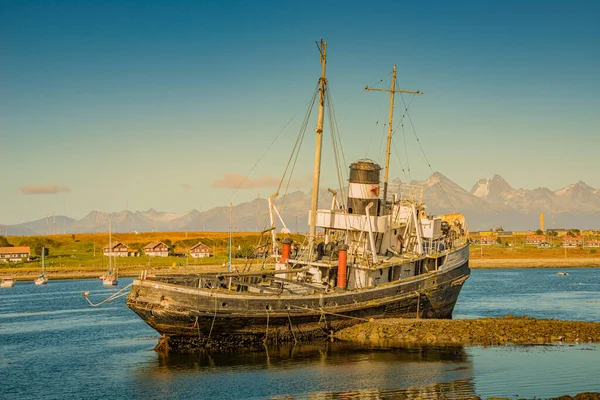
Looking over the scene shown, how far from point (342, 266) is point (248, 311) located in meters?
6.50

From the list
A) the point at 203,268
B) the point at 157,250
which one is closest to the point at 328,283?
the point at 203,268

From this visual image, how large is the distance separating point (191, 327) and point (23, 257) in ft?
393

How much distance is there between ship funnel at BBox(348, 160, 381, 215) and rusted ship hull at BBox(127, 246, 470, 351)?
549 cm

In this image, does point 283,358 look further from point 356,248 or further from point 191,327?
point 356,248

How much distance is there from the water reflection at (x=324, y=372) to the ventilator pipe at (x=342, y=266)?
3481 mm

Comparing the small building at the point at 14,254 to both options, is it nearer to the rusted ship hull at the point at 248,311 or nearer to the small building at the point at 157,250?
the small building at the point at 157,250

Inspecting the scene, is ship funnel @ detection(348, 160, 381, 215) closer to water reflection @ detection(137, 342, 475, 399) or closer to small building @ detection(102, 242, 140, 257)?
water reflection @ detection(137, 342, 475, 399)

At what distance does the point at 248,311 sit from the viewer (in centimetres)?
3616

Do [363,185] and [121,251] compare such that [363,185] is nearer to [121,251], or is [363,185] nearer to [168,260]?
[168,260]

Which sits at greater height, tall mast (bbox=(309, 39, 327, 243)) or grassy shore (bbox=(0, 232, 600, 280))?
tall mast (bbox=(309, 39, 327, 243))

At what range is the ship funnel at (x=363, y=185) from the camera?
1727 inches

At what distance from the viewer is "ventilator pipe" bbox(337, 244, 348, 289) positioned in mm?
39344

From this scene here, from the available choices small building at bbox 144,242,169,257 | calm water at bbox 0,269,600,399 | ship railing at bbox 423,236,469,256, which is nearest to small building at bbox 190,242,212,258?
small building at bbox 144,242,169,257

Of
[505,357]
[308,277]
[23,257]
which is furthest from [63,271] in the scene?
[505,357]
